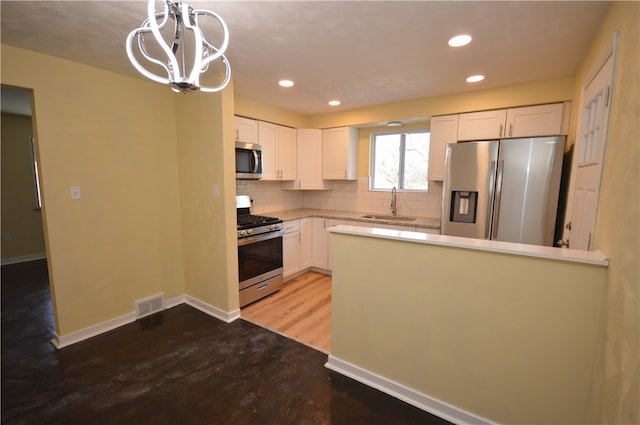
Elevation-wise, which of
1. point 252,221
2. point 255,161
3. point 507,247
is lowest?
point 252,221

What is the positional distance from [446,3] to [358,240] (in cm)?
146

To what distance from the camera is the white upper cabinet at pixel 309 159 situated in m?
4.25

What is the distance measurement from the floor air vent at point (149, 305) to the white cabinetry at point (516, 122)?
379 cm

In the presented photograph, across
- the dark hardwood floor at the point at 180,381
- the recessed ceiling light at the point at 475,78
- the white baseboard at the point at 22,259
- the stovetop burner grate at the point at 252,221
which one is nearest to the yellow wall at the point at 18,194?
the white baseboard at the point at 22,259

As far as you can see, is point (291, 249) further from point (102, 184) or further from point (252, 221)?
point (102, 184)

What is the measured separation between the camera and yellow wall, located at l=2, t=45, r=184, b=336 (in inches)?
87.6

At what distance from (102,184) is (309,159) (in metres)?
2.59

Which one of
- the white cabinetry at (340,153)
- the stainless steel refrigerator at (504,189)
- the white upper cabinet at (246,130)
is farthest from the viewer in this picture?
the white cabinetry at (340,153)

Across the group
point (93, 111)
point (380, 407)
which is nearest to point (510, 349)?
point (380, 407)

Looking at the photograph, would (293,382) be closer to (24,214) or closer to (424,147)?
(424,147)

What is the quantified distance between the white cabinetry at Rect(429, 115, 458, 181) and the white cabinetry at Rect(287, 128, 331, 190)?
1639 mm

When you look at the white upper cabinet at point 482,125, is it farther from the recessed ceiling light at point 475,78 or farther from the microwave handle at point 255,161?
the microwave handle at point 255,161

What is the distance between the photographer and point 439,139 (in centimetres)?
331

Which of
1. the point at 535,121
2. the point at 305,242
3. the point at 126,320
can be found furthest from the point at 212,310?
the point at 535,121
